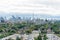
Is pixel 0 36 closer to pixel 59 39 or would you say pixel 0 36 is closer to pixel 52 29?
pixel 59 39

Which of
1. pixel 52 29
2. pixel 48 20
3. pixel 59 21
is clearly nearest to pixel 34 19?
pixel 48 20

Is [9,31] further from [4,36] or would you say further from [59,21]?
[59,21]

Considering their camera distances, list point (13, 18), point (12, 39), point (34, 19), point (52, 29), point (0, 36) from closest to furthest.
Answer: point (12, 39) < point (0, 36) < point (52, 29) < point (34, 19) < point (13, 18)

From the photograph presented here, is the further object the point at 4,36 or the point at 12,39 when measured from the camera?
the point at 4,36

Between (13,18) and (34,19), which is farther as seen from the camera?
(13,18)

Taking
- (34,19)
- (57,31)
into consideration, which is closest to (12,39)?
(57,31)

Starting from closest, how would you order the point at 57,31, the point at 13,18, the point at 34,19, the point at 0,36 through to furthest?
the point at 0,36
the point at 57,31
the point at 34,19
the point at 13,18

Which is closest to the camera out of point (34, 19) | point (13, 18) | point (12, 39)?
point (12, 39)

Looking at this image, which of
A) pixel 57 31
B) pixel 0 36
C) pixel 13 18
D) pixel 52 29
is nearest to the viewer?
pixel 0 36

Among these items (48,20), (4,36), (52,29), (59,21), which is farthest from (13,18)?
(4,36)
